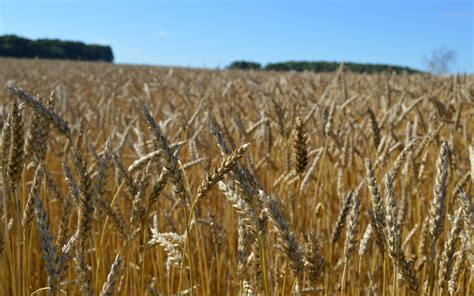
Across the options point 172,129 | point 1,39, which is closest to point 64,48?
point 1,39

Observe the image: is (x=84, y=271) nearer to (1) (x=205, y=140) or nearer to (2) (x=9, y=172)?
(2) (x=9, y=172)

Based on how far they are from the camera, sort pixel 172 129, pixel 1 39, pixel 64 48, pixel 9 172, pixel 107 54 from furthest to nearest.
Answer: pixel 107 54, pixel 64 48, pixel 1 39, pixel 172 129, pixel 9 172

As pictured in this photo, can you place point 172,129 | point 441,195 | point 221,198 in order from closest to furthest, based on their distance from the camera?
point 441,195 → point 221,198 → point 172,129

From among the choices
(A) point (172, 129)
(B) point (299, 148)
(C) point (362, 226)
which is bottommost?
(C) point (362, 226)

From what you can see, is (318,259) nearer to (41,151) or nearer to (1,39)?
(41,151)

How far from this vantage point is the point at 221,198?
2.92m

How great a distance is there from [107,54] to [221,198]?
2298 inches

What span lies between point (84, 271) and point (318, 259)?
1.40 feet

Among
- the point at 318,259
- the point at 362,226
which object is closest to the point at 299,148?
the point at 318,259

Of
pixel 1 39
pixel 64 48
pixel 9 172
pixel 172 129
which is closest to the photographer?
pixel 9 172

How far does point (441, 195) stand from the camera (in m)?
0.99

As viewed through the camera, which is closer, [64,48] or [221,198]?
[221,198]

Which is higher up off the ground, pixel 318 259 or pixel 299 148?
pixel 299 148

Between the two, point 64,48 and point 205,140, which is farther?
point 64,48
